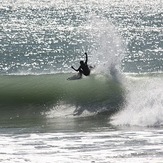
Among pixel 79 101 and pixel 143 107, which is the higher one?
pixel 143 107

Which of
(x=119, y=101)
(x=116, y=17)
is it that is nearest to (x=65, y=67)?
(x=119, y=101)

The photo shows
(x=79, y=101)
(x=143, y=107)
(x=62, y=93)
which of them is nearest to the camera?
(x=143, y=107)

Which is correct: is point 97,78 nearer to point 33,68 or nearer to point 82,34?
point 33,68

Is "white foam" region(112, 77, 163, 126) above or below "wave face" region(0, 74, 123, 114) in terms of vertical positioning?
above

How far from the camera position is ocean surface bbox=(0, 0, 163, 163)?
23.0 metres

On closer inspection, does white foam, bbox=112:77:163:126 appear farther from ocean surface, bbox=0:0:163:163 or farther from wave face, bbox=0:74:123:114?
wave face, bbox=0:74:123:114

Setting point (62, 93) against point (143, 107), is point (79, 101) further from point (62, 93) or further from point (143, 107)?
point (143, 107)

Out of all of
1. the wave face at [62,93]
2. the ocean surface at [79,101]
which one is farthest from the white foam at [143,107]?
the wave face at [62,93]

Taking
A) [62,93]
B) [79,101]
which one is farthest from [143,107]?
[62,93]

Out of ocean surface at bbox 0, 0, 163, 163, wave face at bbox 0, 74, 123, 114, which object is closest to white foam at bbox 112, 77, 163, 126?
ocean surface at bbox 0, 0, 163, 163

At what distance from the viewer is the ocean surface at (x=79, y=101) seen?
22953 millimetres

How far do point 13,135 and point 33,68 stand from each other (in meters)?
21.9

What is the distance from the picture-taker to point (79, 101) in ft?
108

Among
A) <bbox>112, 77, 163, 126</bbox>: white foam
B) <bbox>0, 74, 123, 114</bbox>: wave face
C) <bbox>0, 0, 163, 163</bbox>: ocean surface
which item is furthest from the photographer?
<bbox>0, 74, 123, 114</bbox>: wave face
